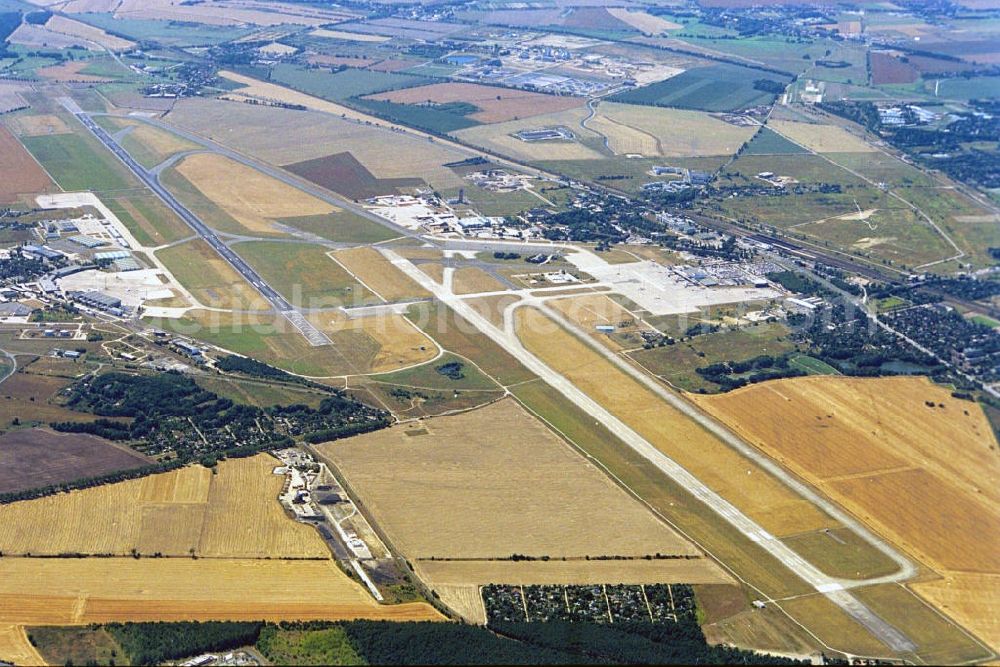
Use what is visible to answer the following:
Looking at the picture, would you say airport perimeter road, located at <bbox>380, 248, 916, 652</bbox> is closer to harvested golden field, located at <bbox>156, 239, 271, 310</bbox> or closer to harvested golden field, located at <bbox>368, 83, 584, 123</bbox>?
harvested golden field, located at <bbox>156, 239, 271, 310</bbox>

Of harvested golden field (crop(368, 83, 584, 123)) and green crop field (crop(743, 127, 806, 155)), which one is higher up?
→ harvested golden field (crop(368, 83, 584, 123))

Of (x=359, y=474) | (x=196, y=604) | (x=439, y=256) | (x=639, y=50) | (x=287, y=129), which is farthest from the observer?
(x=639, y=50)

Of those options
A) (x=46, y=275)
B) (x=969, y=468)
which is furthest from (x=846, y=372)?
(x=46, y=275)

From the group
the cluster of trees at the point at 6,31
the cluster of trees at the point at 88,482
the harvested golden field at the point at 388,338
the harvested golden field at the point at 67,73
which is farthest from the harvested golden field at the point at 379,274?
the cluster of trees at the point at 6,31

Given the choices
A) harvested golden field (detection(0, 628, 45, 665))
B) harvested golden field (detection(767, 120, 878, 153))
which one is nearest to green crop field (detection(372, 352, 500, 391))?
harvested golden field (detection(0, 628, 45, 665))

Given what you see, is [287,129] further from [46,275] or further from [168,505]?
[168,505]

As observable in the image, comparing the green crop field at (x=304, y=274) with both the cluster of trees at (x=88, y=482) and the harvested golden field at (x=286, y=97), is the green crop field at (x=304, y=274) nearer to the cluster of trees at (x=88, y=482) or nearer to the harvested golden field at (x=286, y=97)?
the cluster of trees at (x=88, y=482)
